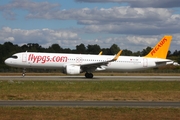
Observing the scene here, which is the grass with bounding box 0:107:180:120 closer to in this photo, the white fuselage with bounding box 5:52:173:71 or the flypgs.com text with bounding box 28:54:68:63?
the flypgs.com text with bounding box 28:54:68:63

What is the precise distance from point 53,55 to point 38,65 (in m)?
2.16

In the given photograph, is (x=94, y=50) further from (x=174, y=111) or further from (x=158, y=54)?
(x=174, y=111)

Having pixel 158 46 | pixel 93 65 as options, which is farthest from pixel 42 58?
pixel 158 46

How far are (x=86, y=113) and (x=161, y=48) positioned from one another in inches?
1501

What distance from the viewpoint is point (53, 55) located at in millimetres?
44938

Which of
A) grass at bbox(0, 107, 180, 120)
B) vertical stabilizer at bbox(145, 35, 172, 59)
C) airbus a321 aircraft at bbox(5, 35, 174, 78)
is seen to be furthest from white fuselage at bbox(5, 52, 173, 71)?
grass at bbox(0, 107, 180, 120)

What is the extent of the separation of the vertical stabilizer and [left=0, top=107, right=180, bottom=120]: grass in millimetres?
35442

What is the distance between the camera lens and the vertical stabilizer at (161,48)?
169 feet

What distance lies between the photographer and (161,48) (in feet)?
170

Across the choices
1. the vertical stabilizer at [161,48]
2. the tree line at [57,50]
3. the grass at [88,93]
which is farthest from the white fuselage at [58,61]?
the tree line at [57,50]

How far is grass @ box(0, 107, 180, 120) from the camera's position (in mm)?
14109

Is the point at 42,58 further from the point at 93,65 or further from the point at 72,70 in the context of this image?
the point at 93,65

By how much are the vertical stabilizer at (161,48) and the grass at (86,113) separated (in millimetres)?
35442

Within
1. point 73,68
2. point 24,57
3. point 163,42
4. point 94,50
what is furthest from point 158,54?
point 94,50
